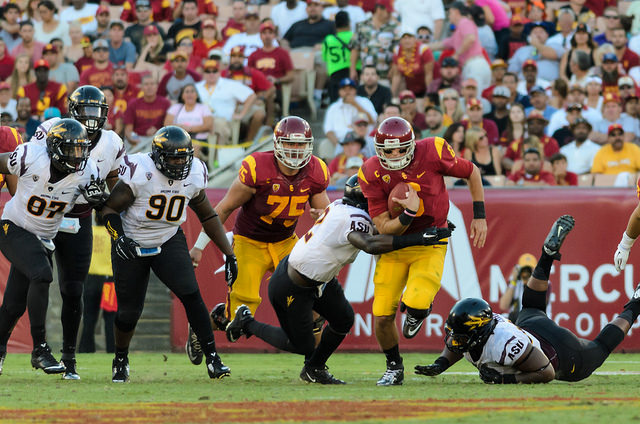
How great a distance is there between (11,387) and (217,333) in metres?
4.94

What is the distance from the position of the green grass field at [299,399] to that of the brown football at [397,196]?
1.21 m

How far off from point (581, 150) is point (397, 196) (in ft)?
22.6

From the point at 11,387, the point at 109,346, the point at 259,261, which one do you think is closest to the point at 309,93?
the point at 109,346

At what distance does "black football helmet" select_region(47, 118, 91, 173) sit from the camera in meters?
7.84

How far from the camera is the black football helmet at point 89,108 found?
839cm

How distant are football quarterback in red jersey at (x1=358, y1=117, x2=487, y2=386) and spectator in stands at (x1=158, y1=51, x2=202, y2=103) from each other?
812cm

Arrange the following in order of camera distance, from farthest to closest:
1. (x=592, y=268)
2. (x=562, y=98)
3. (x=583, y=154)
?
(x=562, y=98) < (x=583, y=154) < (x=592, y=268)

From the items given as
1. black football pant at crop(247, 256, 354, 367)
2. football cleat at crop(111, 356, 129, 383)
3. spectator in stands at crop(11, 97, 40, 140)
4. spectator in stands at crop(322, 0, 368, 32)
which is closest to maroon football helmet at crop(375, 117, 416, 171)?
black football pant at crop(247, 256, 354, 367)

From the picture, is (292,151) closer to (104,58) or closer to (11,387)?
(11,387)

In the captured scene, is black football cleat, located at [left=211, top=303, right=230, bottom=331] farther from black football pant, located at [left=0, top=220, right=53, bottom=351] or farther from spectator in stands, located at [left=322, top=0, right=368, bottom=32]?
spectator in stands, located at [left=322, top=0, right=368, bottom=32]

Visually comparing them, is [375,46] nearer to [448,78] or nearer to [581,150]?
[448,78]

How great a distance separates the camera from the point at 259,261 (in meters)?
8.91

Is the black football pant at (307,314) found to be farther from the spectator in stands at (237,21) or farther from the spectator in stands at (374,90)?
the spectator in stands at (237,21)

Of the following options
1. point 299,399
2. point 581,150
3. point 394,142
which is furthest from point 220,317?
point 581,150
